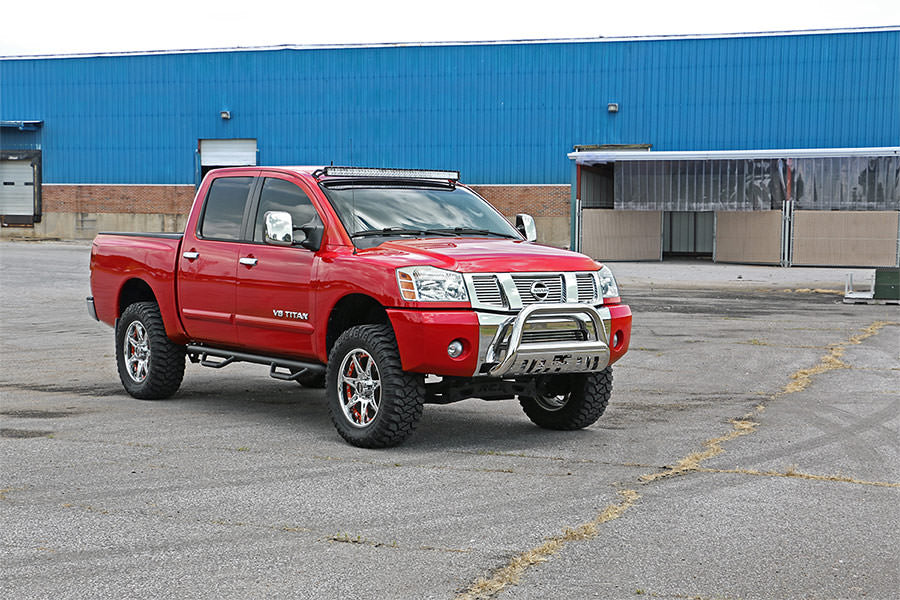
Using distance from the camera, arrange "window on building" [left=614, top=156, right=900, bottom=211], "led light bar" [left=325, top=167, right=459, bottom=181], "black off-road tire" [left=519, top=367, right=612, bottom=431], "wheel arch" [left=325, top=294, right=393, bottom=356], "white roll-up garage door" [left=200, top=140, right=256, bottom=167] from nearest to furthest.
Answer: "wheel arch" [left=325, top=294, right=393, bottom=356]
"black off-road tire" [left=519, top=367, right=612, bottom=431]
"led light bar" [left=325, top=167, right=459, bottom=181]
"window on building" [left=614, top=156, right=900, bottom=211]
"white roll-up garage door" [left=200, top=140, right=256, bottom=167]

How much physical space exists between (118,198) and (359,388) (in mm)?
48135

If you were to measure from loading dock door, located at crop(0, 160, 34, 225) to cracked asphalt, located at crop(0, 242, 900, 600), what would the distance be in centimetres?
4576

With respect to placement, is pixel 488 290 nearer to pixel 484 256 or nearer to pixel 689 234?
pixel 484 256

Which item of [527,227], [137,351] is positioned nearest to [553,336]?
[527,227]

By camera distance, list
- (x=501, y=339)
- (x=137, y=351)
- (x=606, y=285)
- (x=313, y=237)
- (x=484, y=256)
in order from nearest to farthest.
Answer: (x=501, y=339)
(x=484, y=256)
(x=606, y=285)
(x=313, y=237)
(x=137, y=351)

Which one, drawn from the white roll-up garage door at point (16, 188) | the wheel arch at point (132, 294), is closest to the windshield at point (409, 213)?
the wheel arch at point (132, 294)

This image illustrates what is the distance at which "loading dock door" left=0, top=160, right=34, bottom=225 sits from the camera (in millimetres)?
54812

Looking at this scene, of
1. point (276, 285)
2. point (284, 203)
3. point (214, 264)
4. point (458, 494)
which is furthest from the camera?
point (214, 264)

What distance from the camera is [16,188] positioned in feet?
A: 181

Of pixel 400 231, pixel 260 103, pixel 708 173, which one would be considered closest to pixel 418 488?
pixel 400 231

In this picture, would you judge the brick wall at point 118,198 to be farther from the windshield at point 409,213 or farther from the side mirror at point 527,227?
the windshield at point 409,213

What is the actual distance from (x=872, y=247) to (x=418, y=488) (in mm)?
33415

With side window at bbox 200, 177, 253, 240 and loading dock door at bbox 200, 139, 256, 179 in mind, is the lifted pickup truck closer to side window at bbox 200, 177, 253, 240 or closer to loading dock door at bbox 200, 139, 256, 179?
side window at bbox 200, 177, 253, 240

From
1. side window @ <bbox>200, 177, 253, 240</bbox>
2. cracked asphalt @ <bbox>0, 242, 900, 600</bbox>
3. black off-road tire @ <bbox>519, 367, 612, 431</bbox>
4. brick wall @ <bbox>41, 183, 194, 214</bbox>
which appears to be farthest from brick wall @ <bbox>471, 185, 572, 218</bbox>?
black off-road tire @ <bbox>519, 367, 612, 431</bbox>
